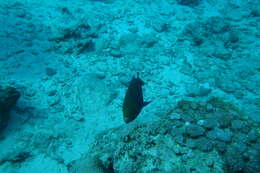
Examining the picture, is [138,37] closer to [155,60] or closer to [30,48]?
[155,60]

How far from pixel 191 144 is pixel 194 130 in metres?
0.15

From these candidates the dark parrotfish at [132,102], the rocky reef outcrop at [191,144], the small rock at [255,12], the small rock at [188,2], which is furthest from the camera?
the small rock at [188,2]

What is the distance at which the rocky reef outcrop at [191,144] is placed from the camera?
172cm

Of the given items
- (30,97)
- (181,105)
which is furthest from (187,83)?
(30,97)

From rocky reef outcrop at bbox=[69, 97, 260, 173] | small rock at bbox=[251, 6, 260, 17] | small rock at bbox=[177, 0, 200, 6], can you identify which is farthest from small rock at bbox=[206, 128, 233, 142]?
small rock at bbox=[251, 6, 260, 17]

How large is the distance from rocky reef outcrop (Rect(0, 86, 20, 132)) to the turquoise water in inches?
0.6

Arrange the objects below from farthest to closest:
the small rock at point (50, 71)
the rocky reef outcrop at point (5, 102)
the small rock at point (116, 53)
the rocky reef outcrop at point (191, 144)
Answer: the small rock at point (116, 53) → the small rock at point (50, 71) → the rocky reef outcrop at point (5, 102) → the rocky reef outcrop at point (191, 144)

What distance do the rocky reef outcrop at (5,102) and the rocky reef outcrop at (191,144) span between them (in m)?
2.01

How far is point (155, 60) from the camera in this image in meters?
5.13

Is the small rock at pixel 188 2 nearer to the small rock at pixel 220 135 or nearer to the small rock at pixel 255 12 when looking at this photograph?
the small rock at pixel 255 12

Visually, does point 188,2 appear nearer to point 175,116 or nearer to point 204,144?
point 175,116

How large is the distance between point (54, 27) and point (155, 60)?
292 centimetres

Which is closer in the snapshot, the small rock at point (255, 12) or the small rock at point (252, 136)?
the small rock at point (252, 136)

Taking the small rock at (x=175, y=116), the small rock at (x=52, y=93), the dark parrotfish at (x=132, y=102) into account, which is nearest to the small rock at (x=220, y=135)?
the small rock at (x=175, y=116)
